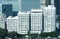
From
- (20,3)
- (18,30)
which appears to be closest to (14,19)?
(18,30)

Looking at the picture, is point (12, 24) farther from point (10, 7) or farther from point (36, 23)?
point (10, 7)

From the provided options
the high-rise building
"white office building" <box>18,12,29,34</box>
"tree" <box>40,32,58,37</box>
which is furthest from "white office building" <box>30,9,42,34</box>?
the high-rise building

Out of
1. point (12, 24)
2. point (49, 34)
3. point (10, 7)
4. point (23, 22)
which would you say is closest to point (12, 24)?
point (12, 24)

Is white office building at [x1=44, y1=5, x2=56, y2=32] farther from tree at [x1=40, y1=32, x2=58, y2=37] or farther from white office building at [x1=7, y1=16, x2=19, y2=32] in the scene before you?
white office building at [x1=7, y1=16, x2=19, y2=32]

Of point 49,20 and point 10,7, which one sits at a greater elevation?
point 10,7

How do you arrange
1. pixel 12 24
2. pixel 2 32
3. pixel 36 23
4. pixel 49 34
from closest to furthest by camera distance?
pixel 2 32 → pixel 49 34 → pixel 36 23 → pixel 12 24

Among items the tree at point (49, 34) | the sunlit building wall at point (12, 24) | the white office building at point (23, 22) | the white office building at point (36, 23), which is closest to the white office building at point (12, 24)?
the sunlit building wall at point (12, 24)

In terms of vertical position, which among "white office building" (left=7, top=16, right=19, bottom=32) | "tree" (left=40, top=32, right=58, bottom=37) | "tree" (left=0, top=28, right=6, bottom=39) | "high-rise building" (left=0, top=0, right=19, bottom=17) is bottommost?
"tree" (left=40, top=32, right=58, bottom=37)

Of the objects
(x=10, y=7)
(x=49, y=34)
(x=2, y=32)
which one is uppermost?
(x=10, y=7)

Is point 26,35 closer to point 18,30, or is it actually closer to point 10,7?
point 18,30
